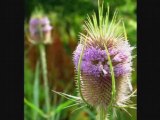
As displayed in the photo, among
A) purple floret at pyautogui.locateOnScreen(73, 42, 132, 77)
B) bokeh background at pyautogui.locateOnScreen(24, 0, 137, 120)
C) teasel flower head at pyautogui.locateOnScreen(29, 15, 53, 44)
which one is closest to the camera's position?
purple floret at pyautogui.locateOnScreen(73, 42, 132, 77)

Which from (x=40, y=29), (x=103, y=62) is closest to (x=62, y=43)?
(x=40, y=29)

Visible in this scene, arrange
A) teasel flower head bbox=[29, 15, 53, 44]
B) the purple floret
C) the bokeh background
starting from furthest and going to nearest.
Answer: the bokeh background
teasel flower head bbox=[29, 15, 53, 44]
the purple floret

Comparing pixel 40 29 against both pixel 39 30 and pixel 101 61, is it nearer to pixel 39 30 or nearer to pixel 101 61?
pixel 39 30

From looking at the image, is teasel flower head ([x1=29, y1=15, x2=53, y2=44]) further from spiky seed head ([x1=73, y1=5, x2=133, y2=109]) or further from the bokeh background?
spiky seed head ([x1=73, y1=5, x2=133, y2=109])

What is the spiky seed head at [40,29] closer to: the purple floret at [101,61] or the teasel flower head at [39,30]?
the teasel flower head at [39,30]

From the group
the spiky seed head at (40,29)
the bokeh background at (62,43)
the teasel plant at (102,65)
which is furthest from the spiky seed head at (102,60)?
the spiky seed head at (40,29)

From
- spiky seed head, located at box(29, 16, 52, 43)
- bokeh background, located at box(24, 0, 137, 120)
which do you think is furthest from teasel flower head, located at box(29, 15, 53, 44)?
bokeh background, located at box(24, 0, 137, 120)

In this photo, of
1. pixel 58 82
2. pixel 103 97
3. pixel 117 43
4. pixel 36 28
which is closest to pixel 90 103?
pixel 103 97
